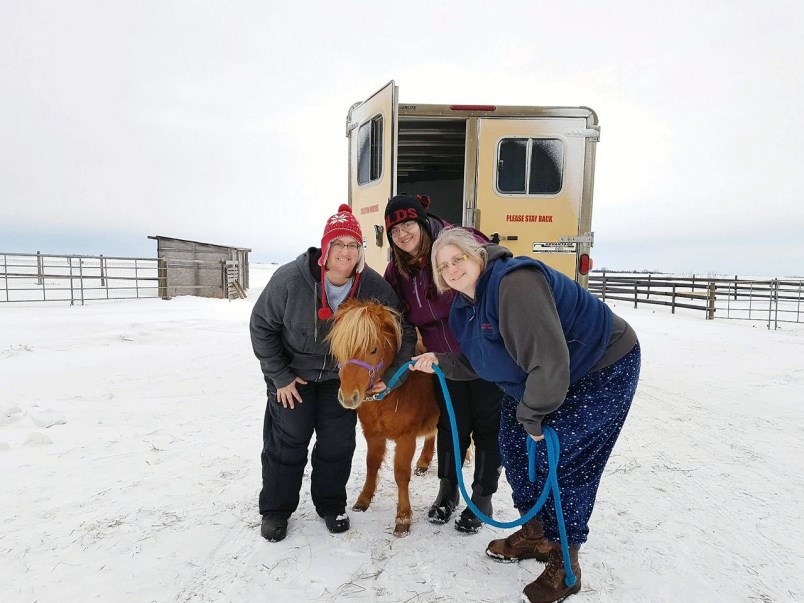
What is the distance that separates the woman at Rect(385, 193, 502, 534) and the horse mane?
12.6 inches

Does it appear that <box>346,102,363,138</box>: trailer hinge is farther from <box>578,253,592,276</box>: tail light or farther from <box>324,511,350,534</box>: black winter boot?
<box>324,511,350,534</box>: black winter boot

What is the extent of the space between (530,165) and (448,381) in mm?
3126

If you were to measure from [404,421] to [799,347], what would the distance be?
30.6 feet

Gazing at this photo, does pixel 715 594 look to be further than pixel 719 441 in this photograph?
No

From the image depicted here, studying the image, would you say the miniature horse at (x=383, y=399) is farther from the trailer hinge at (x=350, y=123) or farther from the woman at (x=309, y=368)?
the trailer hinge at (x=350, y=123)

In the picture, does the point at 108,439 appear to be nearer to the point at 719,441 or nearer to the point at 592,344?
the point at 592,344

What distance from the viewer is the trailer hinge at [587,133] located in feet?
15.1

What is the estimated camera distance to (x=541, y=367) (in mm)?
1684

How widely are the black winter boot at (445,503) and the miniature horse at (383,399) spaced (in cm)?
20

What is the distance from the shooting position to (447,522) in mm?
2617

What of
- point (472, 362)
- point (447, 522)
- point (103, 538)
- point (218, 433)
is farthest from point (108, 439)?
point (472, 362)

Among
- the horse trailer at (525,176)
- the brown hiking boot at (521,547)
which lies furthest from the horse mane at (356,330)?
the horse trailer at (525,176)

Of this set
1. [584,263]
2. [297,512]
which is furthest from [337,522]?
[584,263]

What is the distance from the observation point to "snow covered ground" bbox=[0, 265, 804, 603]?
6.43ft
